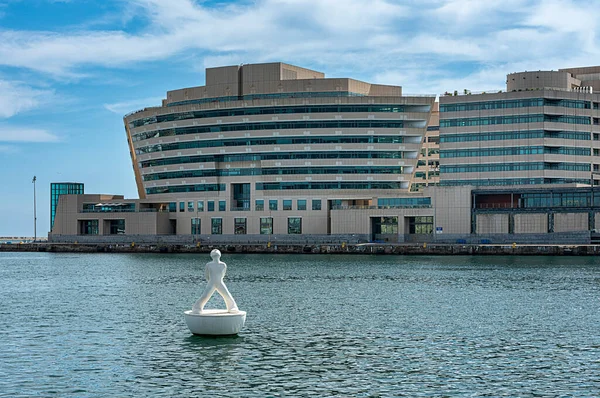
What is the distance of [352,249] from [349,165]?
962 inches

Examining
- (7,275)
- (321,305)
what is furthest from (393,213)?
(321,305)

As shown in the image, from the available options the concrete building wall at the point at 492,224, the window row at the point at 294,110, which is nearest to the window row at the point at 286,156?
the window row at the point at 294,110

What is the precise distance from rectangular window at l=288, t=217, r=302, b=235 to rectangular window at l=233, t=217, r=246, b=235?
1015 cm

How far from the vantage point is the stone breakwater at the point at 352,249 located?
13712 cm

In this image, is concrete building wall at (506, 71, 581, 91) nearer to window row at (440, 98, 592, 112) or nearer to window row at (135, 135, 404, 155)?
window row at (440, 98, 592, 112)

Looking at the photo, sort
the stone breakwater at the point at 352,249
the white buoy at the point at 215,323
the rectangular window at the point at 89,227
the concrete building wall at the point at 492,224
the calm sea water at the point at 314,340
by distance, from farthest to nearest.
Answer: the rectangular window at the point at 89,227 < the concrete building wall at the point at 492,224 < the stone breakwater at the point at 352,249 < the white buoy at the point at 215,323 < the calm sea water at the point at 314,340

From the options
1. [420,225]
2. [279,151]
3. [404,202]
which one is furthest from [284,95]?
[420,225]

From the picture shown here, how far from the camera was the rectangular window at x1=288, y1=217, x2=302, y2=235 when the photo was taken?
561 ft

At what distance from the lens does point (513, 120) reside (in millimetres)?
161000

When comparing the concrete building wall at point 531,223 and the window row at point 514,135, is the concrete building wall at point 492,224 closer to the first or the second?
the concrete building wall at point 531,223

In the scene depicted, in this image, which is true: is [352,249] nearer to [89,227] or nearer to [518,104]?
[518,104]

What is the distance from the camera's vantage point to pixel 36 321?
53031mm

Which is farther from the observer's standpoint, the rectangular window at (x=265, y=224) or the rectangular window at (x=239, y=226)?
the rectangular window at (x=239, y=226)

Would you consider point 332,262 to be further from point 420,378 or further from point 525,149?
point 420,378
